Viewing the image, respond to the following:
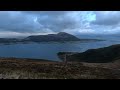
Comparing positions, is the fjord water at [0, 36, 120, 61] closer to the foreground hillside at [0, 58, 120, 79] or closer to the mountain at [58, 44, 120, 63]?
the mountain at [58, 44, 120, 63]

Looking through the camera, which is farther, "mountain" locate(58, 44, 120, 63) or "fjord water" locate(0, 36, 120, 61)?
"fjord water" locate(0, 36, 120, 61)

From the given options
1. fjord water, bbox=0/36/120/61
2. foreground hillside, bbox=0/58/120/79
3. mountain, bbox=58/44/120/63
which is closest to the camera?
foreground hillside, bbox=0/58/120/79

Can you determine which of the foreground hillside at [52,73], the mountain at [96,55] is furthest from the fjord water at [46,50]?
the foreground hillside at [52,73]

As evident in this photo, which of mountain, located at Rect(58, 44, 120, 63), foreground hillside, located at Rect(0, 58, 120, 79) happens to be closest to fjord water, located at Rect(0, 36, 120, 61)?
mountain, located at Rect(58, 44, 120, 63)

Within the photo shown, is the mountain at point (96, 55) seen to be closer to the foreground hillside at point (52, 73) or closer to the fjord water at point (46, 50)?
the fjord water at point (46, 50)

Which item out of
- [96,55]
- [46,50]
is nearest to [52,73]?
[96,55]

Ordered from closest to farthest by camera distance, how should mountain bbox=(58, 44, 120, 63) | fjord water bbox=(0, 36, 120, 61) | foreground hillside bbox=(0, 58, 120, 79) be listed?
foreground hillside bbox=(0, 58, 120, 79)
mountain bbox=(58, 44, 120, 63)
fjord water bbox=(0, 36, 120, 61)

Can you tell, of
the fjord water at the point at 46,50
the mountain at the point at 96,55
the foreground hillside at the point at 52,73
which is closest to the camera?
the foreground hillside at the point at 52,73
